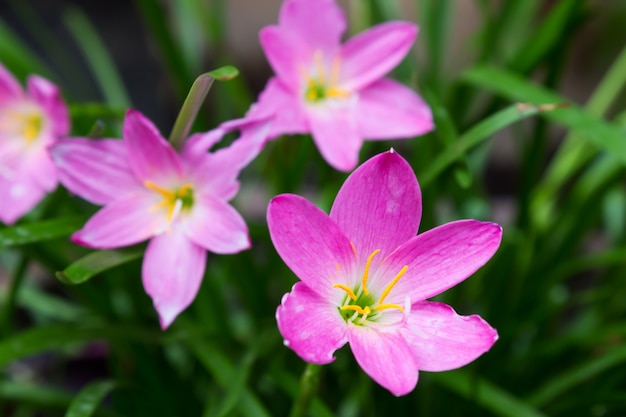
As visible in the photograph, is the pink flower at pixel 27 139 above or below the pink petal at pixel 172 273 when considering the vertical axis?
above

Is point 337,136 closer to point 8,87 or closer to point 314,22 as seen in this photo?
point 314,22

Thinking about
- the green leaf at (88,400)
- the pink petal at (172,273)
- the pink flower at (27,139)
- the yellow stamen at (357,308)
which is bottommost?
the green leaf at (88,400)

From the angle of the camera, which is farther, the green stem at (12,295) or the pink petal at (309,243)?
the green stem at (12,295)

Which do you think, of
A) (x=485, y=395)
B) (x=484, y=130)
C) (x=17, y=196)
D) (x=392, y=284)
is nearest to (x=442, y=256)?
(x=392, y=284)

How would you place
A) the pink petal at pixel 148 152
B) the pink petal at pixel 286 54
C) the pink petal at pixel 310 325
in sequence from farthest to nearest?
the pink petal at pixel 286 54
the pink petal at pixel 148 152
the pink petal at pixel 310 325

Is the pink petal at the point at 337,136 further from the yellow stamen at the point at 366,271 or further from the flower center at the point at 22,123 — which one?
the flower center at the point at 22,123

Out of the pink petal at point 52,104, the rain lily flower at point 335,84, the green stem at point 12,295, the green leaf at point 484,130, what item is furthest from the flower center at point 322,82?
the green stem at point 12,295
